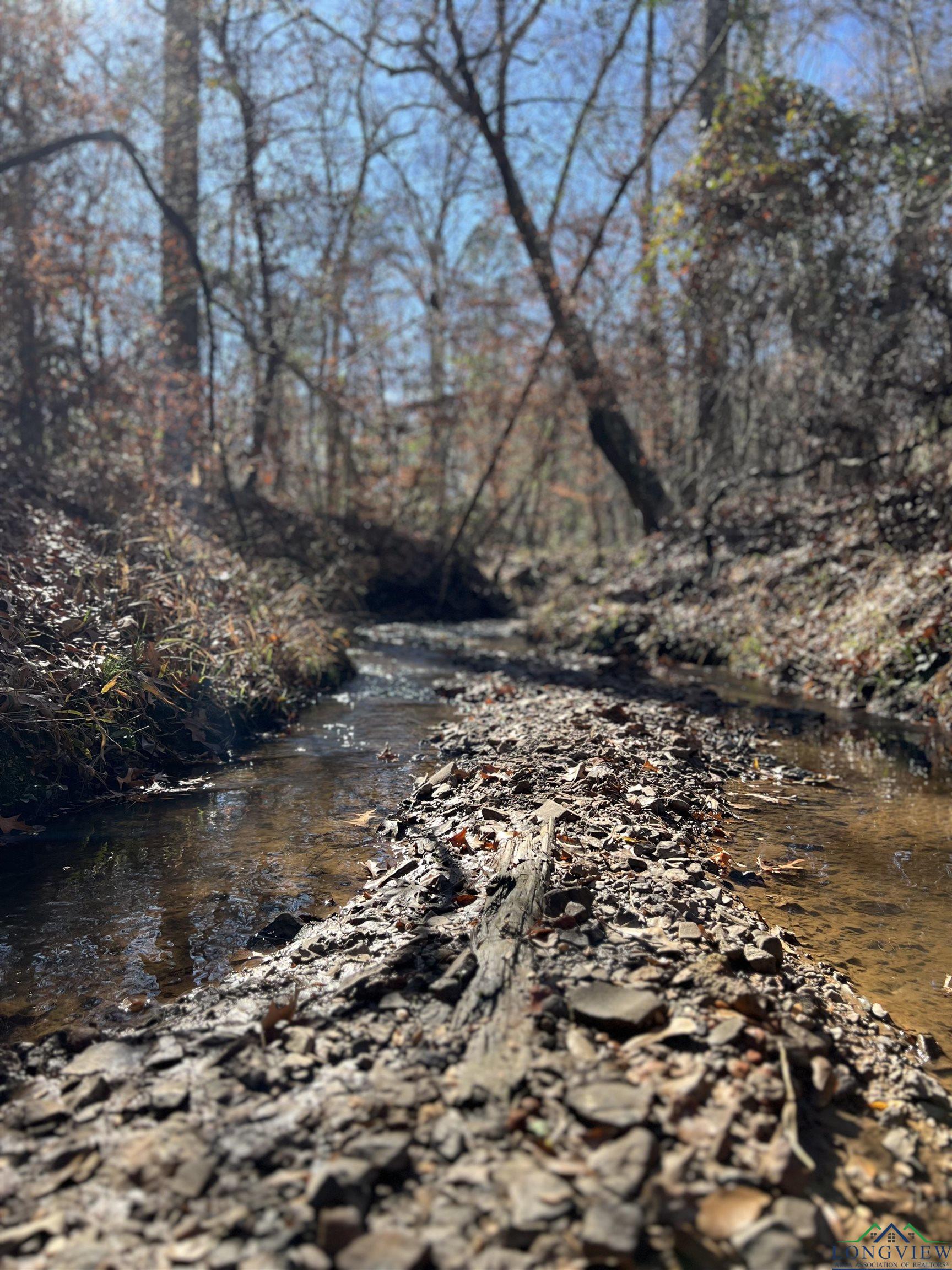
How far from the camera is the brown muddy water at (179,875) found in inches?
111

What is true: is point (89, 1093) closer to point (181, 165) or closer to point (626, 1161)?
point (626, 1161)

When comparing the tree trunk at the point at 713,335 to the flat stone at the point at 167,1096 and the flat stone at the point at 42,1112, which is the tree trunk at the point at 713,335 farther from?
the flat stone at the point at 42,1112

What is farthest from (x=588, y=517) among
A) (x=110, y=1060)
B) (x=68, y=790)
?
(x=110, y=1060)

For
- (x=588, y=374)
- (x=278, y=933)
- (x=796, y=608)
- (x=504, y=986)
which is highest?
(x=588, y=374)

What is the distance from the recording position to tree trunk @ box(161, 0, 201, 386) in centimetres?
1262

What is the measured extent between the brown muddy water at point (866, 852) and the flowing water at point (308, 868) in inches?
0.4

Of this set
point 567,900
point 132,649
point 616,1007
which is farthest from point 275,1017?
point 132,649

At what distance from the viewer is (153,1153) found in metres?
1.87

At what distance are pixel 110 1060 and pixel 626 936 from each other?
Result: 1593mm

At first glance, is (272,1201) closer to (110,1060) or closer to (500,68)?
(110,1060)

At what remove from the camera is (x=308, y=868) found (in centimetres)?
375

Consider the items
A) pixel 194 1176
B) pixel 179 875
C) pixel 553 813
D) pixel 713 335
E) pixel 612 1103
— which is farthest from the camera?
pixel 713 335

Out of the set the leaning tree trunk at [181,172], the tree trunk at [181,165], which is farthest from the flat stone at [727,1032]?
the tree trunk at [181,165]

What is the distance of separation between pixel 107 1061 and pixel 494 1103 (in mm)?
1118
